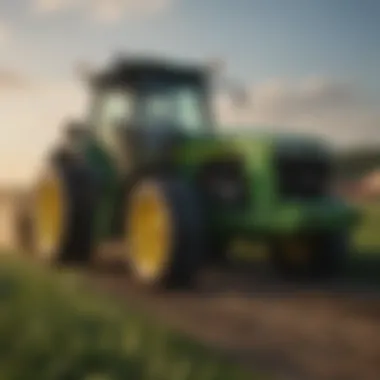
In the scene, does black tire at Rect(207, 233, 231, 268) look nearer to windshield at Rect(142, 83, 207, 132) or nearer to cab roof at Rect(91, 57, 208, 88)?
windshield at Rect(142, 83, 207, 132)

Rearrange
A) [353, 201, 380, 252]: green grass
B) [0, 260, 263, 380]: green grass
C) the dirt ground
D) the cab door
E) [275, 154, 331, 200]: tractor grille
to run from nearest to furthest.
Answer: [0, 260, 263, 380]: green grass < the dirt ground < [275, 154, 331, 200]: tractor grille < the cab door < [353, 201, 380, 252]: green grass

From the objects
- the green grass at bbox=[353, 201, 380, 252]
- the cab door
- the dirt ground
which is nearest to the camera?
the dirt ground

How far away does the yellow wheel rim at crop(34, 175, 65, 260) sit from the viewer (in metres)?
2.40

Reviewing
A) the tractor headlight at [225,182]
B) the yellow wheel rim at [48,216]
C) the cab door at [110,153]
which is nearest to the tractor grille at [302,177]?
the tractor headlight at [225,182]

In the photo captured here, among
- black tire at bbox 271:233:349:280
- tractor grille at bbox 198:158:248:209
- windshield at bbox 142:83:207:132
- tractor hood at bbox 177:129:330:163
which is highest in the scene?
windshield at bbox 142:83:207:132

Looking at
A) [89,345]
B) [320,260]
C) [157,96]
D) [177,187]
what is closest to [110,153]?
[157,96]

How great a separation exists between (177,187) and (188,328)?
1.64 feet

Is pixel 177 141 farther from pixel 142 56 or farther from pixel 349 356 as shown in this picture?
pixel 349 356

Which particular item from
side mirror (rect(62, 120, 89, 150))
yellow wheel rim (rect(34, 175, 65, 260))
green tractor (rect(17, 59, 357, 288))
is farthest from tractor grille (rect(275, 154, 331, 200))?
yellow wheel rim (rect(34, 175, 65, 260))

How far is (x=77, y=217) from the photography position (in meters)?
2.34

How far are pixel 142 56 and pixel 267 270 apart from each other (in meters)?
0.77

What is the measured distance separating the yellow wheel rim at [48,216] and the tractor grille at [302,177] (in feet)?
2.14

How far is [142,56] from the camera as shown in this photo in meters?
1.97

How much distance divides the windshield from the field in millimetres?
428
